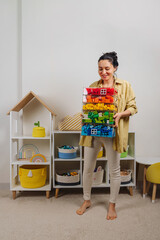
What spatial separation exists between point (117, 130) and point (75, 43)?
4.30 feet

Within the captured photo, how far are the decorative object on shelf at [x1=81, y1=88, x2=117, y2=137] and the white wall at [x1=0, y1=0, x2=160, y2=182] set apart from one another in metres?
0.84

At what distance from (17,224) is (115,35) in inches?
85.9

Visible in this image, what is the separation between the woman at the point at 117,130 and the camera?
1648 millimetres

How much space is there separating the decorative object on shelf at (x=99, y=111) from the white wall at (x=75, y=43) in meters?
0.84

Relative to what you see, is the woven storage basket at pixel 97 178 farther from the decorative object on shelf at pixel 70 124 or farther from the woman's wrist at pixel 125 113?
the woman's wrist at pixel 125 113

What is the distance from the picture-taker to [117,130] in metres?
1.64

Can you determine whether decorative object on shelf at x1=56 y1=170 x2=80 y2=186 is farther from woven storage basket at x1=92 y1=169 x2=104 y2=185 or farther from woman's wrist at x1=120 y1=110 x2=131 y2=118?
woman's wrist at x1=120 y1=110 x2=131 y2=118

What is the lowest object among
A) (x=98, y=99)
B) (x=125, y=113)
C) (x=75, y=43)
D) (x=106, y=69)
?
(x=125, y=113)

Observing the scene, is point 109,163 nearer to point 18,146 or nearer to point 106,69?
point 106,69

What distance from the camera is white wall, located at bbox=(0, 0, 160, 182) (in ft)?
7.94

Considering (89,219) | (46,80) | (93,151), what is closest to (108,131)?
(93,151)

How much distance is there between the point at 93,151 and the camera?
176 centimetres

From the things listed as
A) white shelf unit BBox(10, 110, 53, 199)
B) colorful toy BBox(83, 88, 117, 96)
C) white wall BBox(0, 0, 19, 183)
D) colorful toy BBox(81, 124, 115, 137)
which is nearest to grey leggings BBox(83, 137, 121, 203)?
colorful toy BBox(81, 124, 115, 137)

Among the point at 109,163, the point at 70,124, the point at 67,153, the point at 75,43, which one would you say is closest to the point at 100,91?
the point at 109,163
